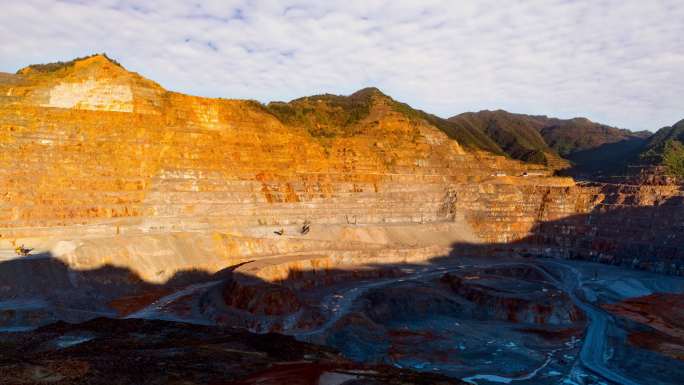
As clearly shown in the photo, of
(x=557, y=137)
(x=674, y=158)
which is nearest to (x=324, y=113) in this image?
(x=674, y=158)

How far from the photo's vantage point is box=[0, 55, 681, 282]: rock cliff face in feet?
143

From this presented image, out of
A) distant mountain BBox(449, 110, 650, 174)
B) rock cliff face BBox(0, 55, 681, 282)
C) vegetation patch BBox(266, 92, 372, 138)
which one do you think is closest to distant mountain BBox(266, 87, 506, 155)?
vegetation patch BBox(266, 92, 372, 138)

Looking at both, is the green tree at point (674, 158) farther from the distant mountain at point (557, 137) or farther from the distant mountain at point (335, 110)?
the distant mountain at point (335, 110)

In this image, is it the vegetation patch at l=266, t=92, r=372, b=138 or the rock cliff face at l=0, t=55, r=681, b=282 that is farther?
the vegetation patch at l=266, t=92, r=372, b=138

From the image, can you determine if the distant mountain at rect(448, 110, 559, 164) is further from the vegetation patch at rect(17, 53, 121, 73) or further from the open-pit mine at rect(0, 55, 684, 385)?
the vegetation patch at rect(17, 53, 121, 73)

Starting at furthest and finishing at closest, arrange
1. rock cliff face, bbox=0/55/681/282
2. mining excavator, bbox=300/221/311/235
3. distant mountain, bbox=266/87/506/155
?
distant mountain, bbox=266/87/506/155 → mining excavator, bbox=300/221/311/235 → rock cliff face, bbox=0/55/681/282

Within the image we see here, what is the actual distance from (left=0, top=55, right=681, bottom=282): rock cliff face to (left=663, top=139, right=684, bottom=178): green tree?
37.5ft

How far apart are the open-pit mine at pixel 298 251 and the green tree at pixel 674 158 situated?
6146 mm

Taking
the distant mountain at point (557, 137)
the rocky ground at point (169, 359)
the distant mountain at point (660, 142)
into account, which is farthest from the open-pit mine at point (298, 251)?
the distant mountain at point (557, 137)

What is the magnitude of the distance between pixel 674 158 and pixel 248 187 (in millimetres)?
70583

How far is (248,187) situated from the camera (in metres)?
56.7

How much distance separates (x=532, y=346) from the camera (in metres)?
34.3

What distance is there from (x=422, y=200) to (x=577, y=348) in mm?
39189

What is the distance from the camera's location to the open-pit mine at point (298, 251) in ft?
92.9
